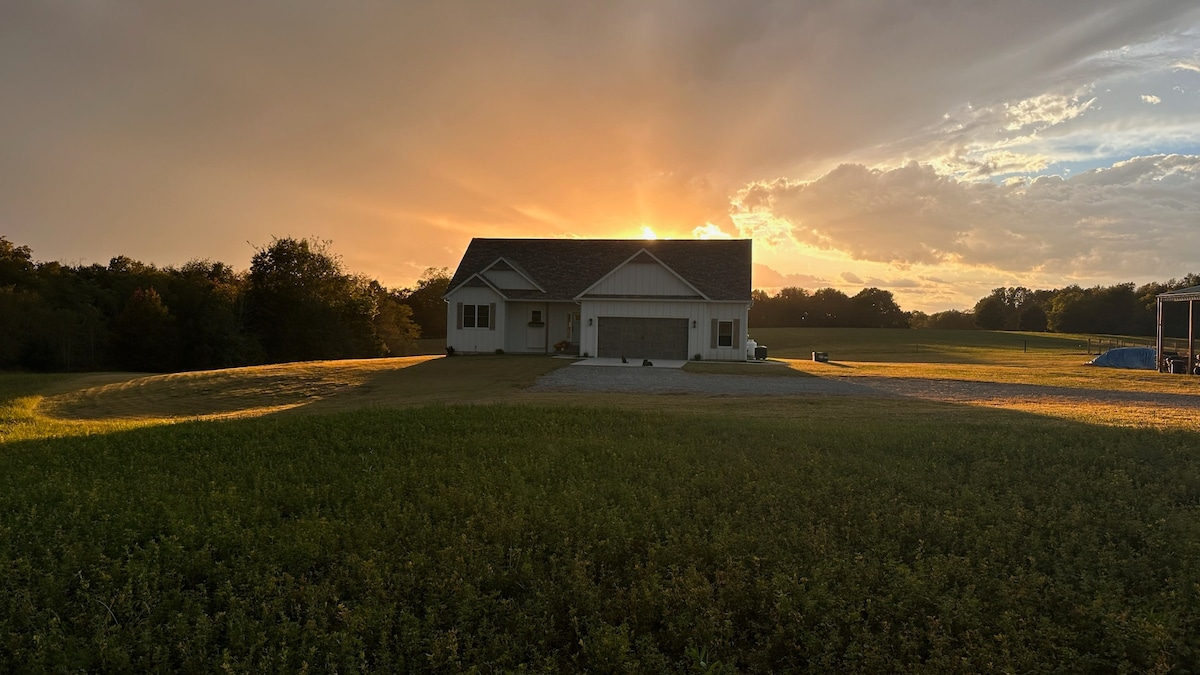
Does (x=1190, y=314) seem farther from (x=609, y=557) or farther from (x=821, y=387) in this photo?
(x=609, y=557)

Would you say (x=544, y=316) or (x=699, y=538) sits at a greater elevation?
(x=544, y=316)

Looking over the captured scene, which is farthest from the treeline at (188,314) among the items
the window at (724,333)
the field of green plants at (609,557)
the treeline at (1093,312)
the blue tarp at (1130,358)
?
the treeline at (1093,312)

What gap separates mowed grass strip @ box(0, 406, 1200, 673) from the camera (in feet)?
17.1

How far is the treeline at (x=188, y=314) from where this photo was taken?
131 feet

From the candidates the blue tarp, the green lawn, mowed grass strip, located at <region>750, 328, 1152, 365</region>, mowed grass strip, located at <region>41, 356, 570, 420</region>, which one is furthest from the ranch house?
the blue tarp

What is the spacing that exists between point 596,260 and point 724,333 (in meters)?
9.18

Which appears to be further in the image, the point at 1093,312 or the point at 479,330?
the point at 1093,312

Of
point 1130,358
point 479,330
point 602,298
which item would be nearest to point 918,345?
point 1130,358

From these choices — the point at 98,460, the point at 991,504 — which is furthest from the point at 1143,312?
the point at 98,460

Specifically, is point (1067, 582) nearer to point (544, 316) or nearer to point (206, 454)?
point (206, 454)

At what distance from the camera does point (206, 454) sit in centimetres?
901

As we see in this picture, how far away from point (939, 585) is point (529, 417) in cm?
695

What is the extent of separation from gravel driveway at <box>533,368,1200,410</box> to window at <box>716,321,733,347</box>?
6.99 metres

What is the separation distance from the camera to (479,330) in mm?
33281
